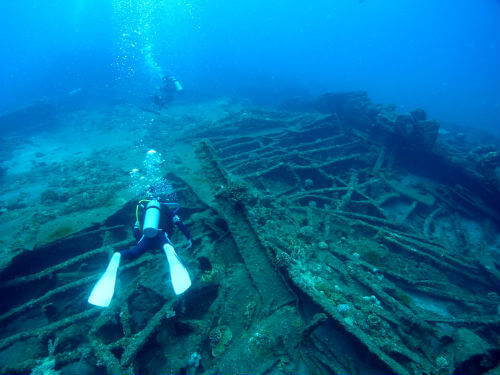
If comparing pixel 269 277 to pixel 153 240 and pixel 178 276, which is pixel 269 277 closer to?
pixel 178 276

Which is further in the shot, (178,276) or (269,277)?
(269,277)

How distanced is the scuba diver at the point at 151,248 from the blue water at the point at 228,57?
25.2m

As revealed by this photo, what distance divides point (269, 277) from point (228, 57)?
6405 cm

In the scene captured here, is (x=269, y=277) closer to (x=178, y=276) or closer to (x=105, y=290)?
(x=178, y=276)

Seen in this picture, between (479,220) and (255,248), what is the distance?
29.2ft

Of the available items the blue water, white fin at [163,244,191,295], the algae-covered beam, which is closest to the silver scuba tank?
white fin at [163,244,191,295]

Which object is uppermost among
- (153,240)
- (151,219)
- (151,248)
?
(151,219)

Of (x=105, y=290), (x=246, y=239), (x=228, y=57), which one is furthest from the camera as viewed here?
(x=228, y=57)

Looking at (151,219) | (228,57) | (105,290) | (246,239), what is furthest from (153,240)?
(228,57)

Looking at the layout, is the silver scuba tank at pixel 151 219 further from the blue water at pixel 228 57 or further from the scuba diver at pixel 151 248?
the blue water at pixel 228 57

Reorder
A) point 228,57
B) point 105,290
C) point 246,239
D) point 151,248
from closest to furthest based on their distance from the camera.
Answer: point 105,290 → point 151,248 → point 246,239 → point 228,57

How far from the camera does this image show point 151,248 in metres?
4.39

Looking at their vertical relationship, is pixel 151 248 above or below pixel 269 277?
above

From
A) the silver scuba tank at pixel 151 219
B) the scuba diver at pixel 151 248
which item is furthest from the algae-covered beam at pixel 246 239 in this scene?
the silver scuba tank at pixel 151 219
